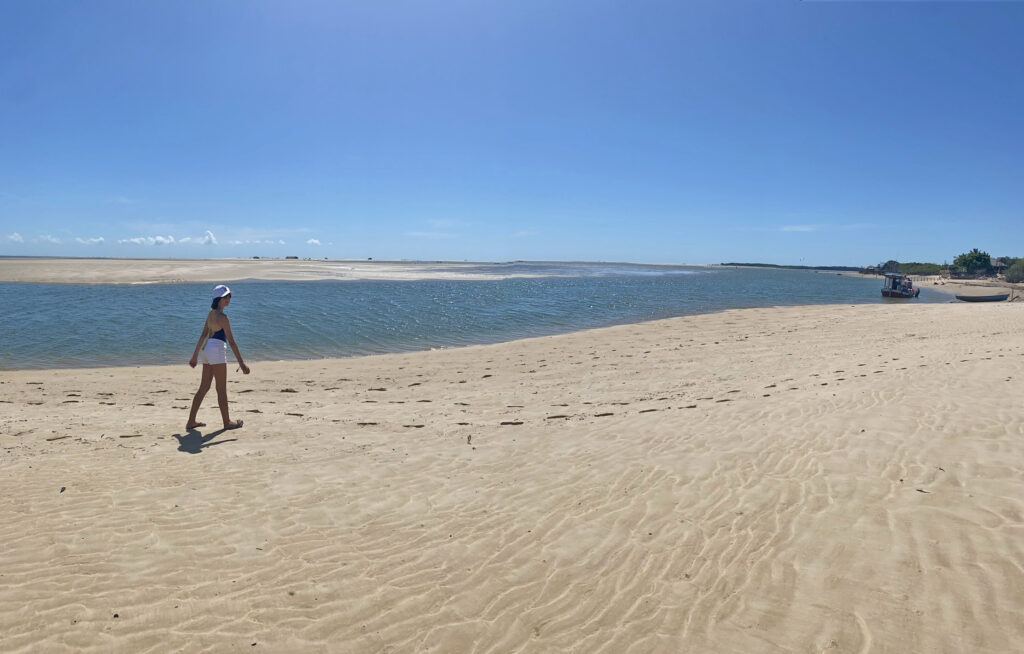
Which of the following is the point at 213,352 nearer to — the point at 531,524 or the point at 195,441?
the point at 195,441

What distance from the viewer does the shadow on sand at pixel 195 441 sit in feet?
22.9

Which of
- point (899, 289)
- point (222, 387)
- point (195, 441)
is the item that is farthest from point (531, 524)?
point (899, 289)

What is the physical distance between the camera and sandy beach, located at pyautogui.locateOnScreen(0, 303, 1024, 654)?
3.58m

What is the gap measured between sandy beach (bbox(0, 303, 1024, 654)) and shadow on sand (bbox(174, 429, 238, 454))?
0.15 ft

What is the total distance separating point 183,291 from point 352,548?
42684 millimetres

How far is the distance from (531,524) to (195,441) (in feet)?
17.0

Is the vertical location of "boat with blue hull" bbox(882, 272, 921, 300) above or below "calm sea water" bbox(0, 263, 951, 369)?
above

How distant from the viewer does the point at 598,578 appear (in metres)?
4.16

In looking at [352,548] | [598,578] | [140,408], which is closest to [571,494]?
[598,578]

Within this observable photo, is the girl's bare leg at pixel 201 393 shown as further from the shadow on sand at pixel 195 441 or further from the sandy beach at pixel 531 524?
the sandy beach at pixel 531 524

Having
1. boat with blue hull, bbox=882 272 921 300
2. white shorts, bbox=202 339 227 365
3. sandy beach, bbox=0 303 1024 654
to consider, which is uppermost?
boat with blue hull, bbox=882 272 921 300

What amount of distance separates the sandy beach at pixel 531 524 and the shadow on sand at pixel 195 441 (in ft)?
0.15

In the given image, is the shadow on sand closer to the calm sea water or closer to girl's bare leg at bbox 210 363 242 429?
girl's bare leg at bbox 210 363 242 429

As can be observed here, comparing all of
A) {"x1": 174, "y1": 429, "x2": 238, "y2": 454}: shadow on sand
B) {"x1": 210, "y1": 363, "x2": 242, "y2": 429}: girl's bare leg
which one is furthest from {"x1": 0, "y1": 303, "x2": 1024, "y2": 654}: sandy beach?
{"x1": 210, "y1": 363, "x2": 242, "y2": 429}: girl's bare leg
